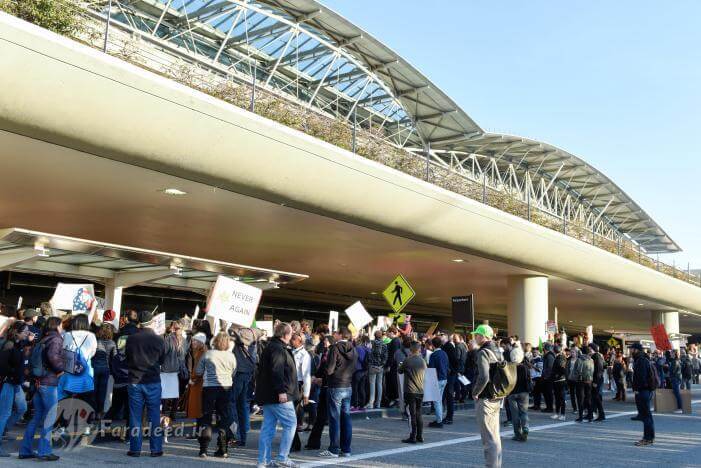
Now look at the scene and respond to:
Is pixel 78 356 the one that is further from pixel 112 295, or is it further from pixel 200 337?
pixel 112 295

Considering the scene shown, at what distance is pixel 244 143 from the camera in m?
13.6

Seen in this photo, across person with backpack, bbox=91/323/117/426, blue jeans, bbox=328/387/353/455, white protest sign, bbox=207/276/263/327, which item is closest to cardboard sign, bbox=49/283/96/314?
person with backpack, bbox=91/323/117/426

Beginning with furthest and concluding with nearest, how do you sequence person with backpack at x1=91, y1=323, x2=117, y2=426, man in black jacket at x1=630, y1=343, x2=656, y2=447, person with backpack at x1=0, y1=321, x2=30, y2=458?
man in black jacket at x1=630, y1=343, x2=656, y2=447 → person with backpack at x1=91, y1=323, x2=117, y2=426 → person with backpack at x1=0, y1=321, x2=30, y2=458

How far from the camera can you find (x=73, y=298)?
14.8 meters

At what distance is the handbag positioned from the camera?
9000 millimetres

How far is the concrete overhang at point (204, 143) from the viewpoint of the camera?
10.6m

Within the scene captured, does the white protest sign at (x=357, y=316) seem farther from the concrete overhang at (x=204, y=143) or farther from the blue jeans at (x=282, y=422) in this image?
the blue jeans at (x=282, y=422)

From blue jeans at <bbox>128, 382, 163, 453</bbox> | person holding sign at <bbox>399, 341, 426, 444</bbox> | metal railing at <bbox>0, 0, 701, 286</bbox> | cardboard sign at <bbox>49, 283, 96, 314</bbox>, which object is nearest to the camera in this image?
blue jeans at <bbox>128, 382, 163, 453</bbox>

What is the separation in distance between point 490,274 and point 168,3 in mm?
24129

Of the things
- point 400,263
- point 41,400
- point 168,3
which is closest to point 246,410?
point 41,400

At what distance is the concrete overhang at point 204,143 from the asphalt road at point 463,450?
5.18m

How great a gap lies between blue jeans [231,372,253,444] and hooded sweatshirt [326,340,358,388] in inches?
56.4

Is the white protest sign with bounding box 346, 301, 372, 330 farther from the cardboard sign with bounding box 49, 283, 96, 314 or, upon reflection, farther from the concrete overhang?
the cardboard sign with bounding box 49, 283, 96, 314

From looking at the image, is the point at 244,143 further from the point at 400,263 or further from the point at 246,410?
the point at 400,263
